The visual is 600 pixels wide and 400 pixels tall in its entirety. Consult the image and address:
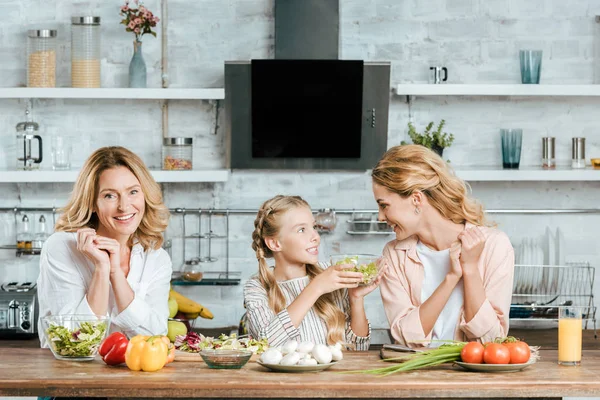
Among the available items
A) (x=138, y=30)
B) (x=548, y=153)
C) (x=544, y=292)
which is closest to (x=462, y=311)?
(x=544, y=292)

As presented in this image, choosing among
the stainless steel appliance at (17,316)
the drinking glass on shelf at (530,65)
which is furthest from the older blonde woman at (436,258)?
the stainless steel appliance at (17,316)

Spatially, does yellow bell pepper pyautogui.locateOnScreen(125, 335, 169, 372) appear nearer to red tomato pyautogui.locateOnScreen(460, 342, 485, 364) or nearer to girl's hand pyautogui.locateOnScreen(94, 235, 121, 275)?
girl's hand pyautogui.locateOnScreen(94, 235, 121, 275)

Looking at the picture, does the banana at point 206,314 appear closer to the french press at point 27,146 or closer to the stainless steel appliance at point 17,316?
the stainless steel appliance at point 17,316

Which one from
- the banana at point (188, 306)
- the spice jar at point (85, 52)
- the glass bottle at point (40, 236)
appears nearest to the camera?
the banana at point (188, 306)

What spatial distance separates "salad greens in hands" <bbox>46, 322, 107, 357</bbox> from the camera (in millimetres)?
2607

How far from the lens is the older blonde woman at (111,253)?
2916 mm

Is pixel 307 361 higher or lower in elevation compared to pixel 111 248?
lower

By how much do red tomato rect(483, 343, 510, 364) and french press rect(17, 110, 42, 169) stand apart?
3.21m

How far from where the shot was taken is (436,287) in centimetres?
307

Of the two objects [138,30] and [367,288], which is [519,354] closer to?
[367,288]

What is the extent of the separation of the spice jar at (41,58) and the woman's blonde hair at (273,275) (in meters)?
2.22

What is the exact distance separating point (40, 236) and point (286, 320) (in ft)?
8.47

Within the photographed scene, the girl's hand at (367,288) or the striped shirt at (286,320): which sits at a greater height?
the girl's hand at (367,288)

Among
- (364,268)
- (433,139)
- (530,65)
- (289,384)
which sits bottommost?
(289,384)
